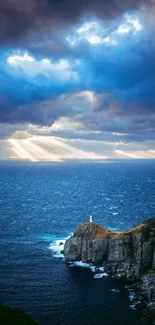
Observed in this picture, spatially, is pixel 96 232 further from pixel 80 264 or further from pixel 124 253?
pixel 124 253

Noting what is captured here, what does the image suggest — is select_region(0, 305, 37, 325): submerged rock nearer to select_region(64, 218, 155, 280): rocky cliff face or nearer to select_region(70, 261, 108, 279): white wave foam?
select_region(70, 261, 108, 279): white wave foam

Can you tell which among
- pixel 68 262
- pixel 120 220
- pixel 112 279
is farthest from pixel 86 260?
pixel 120 220

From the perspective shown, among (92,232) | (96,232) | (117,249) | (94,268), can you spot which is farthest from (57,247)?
(117,249)

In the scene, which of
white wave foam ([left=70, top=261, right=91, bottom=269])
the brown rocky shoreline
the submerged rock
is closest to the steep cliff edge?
the brown rocky shoreline

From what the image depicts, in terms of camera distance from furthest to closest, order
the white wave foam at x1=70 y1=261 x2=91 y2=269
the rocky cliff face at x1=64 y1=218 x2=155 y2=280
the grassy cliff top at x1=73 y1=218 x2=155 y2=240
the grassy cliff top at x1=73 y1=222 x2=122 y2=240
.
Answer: the grassy cliff top at x1=73 y1=222 x2=122 y2=240, the grassy cliff top at x1=73 y1=218 x2=155 y2=240, the white wave foam at x1=70 y1=261 x2=91 y2=269, the rocky cliff face at x1=64 y1=218 x2=155 y2=280

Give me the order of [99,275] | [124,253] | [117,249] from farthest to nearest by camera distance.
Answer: [117,249] → [124,253] → [99,275]

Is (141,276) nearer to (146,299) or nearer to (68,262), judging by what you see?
(146,299)

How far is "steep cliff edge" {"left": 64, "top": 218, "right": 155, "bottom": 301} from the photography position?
329 ft

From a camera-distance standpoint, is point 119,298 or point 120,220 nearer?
point 119,298

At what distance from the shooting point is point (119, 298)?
90312 millimetres

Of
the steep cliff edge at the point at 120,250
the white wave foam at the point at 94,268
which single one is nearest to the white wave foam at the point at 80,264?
the white wave foam at the point at 94,268

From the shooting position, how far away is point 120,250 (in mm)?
108375

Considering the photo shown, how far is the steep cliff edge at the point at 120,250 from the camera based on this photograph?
10019cm

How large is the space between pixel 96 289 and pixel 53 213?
343 ft
